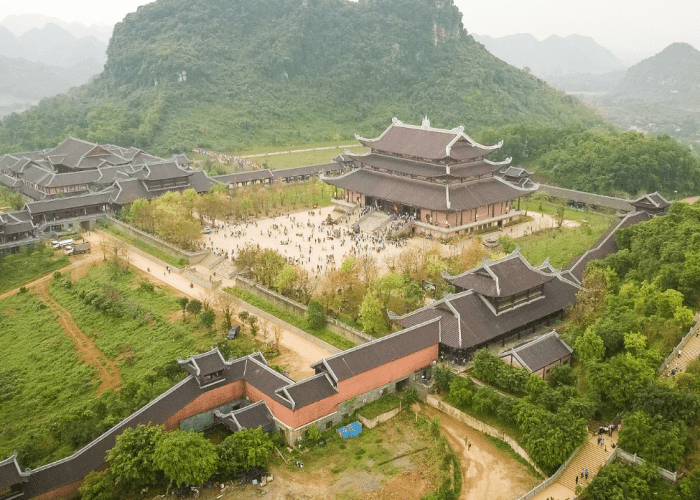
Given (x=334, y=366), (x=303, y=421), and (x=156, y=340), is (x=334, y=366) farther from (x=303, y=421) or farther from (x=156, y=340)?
(x=156, y=340)

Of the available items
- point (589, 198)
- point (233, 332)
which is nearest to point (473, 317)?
point (233, 332)

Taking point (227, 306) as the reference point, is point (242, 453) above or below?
below

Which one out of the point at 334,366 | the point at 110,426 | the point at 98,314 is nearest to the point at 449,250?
the point at 334,366

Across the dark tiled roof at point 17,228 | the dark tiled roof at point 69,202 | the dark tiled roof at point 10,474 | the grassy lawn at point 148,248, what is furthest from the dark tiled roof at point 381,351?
the dark tiled roof at point 69,202

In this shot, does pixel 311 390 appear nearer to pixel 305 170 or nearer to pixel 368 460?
pixel 368 460

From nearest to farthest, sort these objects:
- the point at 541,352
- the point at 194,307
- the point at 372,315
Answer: the point at 541,352 → the point at 372,315 → the point at 194,307

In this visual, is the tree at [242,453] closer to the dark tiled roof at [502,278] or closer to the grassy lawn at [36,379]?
the grassy lawn at [36,379]

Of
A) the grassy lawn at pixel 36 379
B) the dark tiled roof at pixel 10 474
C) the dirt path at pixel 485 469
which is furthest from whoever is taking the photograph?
the grassy lawn at pixel 36 379
